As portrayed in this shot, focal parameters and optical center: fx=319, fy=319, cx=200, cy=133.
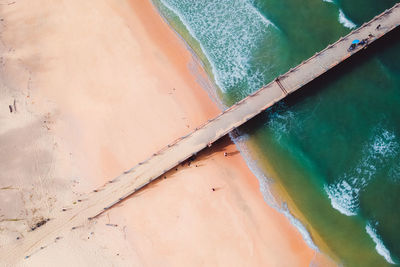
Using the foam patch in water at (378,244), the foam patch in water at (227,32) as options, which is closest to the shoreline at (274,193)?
the foam patch in water at (227,32)

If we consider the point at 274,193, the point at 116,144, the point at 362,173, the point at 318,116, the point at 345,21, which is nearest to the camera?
the point at 274,193

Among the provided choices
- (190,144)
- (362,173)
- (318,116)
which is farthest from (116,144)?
(362,173)

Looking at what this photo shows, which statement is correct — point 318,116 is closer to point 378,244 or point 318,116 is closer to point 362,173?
point 362,173

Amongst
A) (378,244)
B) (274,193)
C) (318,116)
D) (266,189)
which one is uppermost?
(318,116)

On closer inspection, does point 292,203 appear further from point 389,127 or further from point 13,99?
point 13,99

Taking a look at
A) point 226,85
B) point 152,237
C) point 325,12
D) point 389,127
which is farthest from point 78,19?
point 389,127

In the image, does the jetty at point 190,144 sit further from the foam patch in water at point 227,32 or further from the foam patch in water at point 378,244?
the foam patch in water at point 378,244

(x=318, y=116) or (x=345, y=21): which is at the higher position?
(x=345, y=21)

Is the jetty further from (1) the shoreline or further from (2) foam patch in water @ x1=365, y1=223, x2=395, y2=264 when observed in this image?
(2) foam patch in water @ x1=365, y1=223, x2=395, y2=264
